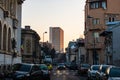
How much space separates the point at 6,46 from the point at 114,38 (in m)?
19.0

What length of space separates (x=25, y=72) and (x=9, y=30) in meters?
24.4

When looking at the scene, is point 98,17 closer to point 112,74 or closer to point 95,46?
point 95,46

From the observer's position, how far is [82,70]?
66.0m

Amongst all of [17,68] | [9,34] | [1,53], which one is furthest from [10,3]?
[17,68]

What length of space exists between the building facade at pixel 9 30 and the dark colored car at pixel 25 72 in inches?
521

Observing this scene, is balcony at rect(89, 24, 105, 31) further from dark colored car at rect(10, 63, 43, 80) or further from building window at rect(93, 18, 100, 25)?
dark colored car at rect(10, 63, 43, 80)

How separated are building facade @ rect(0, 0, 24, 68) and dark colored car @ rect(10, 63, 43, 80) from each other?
13.2m

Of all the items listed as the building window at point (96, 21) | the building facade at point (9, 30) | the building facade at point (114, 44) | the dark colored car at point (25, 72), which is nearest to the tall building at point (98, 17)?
the building window at point (96, 21)

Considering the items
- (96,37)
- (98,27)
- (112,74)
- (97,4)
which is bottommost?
(112,74)

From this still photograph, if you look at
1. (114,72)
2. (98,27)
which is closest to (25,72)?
(114,72)

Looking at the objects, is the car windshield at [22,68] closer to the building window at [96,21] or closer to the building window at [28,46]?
the building window at [96,21]

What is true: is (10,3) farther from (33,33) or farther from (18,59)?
(33,33)

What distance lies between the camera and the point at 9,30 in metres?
56.1

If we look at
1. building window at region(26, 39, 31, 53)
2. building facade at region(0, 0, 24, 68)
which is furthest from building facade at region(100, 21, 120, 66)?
building window at region(26, 39, 31, 53)
